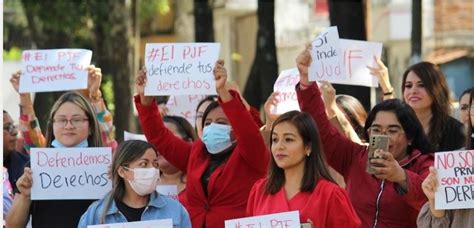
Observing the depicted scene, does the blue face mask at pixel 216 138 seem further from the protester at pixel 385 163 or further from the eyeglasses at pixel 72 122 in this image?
the eyeglasses at pixel 72 122

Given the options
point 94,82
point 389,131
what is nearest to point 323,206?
point 389,131

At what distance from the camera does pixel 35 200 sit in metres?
8.66

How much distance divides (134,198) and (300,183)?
105 centimetres

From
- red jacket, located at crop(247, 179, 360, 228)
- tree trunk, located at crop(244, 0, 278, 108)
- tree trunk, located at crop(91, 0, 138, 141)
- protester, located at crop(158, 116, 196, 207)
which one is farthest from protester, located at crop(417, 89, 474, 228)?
tree trunk, located at crop(91, 0, 138, 141)

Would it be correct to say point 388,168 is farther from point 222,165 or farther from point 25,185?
point 25,185

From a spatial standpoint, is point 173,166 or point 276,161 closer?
point 276,161

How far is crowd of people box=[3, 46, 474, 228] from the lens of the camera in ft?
25.3

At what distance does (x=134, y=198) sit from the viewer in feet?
26.7

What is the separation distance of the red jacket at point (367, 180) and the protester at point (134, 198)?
987mm

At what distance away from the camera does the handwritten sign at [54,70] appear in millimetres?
10555

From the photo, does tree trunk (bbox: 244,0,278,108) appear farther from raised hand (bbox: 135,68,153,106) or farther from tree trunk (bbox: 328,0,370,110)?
raised hand (bbox: 135,68,153,106)

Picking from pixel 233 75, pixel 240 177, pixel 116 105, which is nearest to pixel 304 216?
pixel 240 177

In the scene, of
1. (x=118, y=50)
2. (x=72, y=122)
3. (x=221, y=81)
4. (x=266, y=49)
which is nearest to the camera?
(x=221, y=81)

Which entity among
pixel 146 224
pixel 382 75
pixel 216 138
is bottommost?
pixel 146 224
